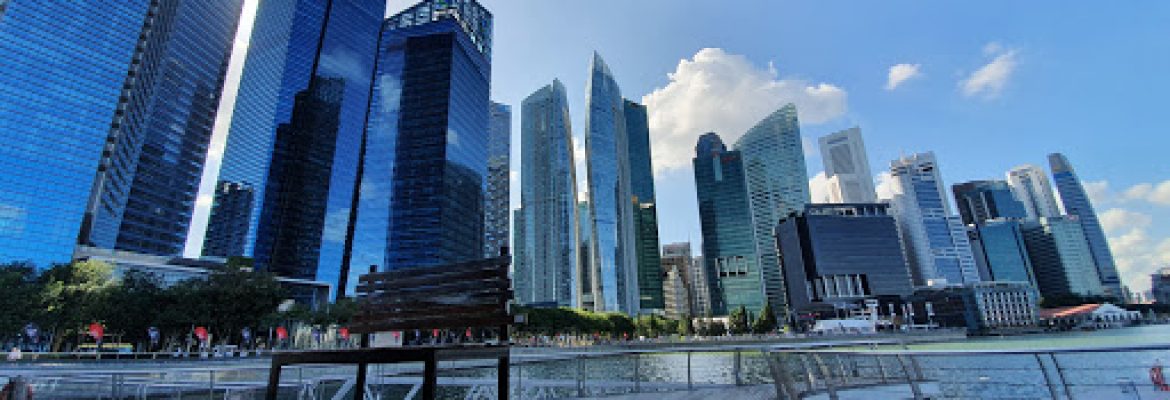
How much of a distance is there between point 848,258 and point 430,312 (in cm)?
14884

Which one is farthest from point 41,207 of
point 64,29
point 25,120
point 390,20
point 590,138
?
point 590,138

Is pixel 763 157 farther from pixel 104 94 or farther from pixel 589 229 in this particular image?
pixel 104 94

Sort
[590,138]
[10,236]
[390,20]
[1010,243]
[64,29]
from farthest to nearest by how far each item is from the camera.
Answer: [1010,243]
[590,138]
[390,20]
[64,29]
[10,236]

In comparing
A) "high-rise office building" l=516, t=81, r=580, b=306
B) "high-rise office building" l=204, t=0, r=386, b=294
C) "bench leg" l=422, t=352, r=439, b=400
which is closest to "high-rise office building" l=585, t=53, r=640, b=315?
"high-rise office building" l=516, t=81, r=580, b=306

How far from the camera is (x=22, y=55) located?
70.1 meters

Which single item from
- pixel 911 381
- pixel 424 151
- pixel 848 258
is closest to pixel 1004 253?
pixel 848 258

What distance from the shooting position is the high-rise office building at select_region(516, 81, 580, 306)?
171625mm

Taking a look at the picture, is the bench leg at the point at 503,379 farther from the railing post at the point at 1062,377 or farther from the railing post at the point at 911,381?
the railing post at the point at 1062,377

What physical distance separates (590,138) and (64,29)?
124302mm

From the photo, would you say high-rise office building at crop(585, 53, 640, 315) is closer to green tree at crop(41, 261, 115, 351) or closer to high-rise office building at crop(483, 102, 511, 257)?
high-rise office building at crop(483, 102, 511, 257)

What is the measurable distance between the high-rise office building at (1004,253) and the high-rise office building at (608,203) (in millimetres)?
135188

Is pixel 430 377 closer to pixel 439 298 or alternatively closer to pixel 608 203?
pixel 439 298

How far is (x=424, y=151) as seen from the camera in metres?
111

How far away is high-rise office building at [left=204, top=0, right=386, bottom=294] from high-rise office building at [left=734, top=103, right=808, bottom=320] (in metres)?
128
